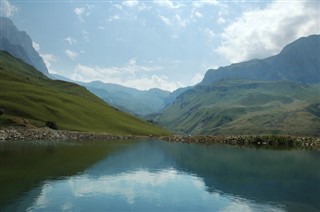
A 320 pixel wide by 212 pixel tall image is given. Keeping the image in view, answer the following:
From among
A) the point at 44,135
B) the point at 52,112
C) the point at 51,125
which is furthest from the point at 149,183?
the point at 52,112

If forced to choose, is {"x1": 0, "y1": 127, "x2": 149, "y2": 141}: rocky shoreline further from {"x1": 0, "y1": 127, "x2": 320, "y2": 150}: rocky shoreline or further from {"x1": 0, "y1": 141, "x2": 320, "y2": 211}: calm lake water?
{"x1": 0, "y1": 141, "x2": 320, "y2": 211}: calm lake water

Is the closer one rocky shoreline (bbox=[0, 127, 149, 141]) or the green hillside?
rocky shoreline (bbox=[0, 127, 149, 141])

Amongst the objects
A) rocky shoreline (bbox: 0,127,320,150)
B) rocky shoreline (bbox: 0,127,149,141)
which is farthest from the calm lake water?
rocky shoreline (bbox: 0,127,320,150)

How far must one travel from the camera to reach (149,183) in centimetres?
5316

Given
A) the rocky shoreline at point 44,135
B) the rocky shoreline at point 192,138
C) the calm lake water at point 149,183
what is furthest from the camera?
the rocky shoreline at point 192,138

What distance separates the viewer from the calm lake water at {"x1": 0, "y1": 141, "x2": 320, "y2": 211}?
4009cm

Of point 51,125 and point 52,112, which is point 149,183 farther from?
point 52,112

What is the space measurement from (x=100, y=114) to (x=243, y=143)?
73.3 metres

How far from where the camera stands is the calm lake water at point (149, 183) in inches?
1578

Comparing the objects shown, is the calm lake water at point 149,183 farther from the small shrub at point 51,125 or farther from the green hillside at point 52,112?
the green hillside at point 52,112

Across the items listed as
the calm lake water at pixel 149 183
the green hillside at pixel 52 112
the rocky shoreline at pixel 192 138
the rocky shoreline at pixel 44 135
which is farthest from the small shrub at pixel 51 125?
the calm lake water at pixel 149 183

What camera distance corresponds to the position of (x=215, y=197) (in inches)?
1786

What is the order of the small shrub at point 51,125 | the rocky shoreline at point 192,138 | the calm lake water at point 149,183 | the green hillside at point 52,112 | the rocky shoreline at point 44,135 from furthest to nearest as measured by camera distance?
the green hillside at point 52,112 → the small shrub at point 51,125 → the rocky shoreline at point 192,138 → the rocky shoreline at point 44,135 → the calm lake water at point 149,183

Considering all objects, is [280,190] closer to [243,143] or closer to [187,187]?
[187,187]
